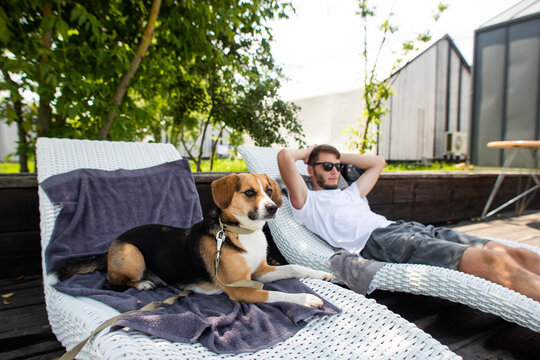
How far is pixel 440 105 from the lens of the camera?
13.5 metres

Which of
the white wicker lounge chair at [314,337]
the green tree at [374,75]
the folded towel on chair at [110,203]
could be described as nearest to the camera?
the white wicker lounge chair at [314,337]

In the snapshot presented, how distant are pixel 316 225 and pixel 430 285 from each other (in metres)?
1.11

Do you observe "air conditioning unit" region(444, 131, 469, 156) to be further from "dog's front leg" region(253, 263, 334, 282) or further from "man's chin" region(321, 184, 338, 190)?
"dog's front leg" region(253, 263, 334, 282)

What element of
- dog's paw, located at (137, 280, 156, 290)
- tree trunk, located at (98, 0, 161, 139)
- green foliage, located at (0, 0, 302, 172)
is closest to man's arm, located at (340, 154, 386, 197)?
green foliage, located at (0, 0, 302, 172)

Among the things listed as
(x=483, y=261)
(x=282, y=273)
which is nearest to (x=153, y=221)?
(x=282, y=273)

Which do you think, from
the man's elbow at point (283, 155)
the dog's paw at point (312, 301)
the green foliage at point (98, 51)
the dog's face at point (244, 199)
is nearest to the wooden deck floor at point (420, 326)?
the dog's paw at point (312, 301)

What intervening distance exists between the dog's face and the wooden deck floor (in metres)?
1.22

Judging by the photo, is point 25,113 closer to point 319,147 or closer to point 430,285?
point 319,147

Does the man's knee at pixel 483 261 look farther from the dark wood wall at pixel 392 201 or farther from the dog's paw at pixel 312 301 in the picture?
the dark wood wall at pixel 392 201

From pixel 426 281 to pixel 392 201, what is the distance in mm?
3023

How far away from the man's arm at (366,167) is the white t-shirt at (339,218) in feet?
0.57

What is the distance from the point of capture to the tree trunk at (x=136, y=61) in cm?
353

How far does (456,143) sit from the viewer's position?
12.9m

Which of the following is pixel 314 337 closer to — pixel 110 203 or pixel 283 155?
pixel 283 155
